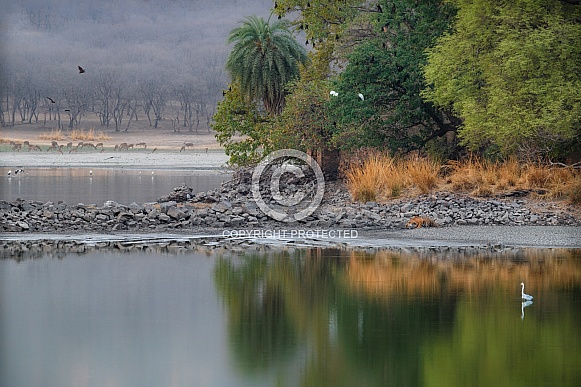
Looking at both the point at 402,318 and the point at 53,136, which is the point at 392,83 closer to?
the point at 402,318

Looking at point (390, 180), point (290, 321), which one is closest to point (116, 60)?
point (390, 180)

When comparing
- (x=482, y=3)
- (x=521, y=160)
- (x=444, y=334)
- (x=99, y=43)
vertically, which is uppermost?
(x=99, y=43)

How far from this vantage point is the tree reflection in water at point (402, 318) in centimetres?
912

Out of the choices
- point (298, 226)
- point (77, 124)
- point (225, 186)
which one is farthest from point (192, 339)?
point (77, 124)

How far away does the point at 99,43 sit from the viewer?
135 metres

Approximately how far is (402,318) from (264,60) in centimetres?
2544

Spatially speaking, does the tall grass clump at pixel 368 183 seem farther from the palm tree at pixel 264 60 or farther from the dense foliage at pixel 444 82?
the palm tree at pixel 264 60

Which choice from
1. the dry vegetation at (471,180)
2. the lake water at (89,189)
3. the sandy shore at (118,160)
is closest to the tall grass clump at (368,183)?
the dry vegetation at (471,180)

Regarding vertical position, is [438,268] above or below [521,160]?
below

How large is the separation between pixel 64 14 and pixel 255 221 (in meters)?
131

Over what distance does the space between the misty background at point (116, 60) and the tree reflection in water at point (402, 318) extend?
84512mm

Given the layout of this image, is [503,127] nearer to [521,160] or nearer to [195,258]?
[521,160]

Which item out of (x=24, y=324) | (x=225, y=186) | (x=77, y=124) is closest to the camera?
(x=24, y=324)

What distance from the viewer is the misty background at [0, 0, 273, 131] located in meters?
109
